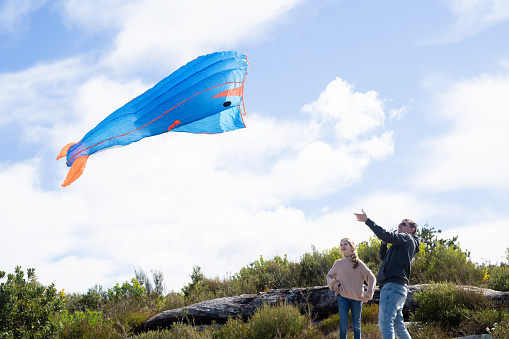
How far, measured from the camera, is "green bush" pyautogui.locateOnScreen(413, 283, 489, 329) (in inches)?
415

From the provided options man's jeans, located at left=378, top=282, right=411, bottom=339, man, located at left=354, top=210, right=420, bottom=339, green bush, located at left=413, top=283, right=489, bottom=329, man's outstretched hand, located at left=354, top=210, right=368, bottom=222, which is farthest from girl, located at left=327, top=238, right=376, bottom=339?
green bush, located at left=413, top=283, right=489, bottom=329

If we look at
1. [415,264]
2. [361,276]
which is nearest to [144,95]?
[361,276]

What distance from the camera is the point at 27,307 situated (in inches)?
424

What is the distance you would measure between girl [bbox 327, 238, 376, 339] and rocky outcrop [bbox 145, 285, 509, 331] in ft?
10.4

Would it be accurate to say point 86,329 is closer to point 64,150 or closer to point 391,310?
point 64,150

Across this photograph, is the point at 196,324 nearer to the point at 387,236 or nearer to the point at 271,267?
the point at 271,267

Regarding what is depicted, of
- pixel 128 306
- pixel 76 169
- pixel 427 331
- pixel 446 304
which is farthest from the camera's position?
pixel 128 306

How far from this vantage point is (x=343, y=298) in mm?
8445

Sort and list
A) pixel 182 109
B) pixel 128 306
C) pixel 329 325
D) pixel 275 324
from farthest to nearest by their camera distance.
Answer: pixel 128 306 < pixel 329 325 < pixel 275 324 < pixel 182 109

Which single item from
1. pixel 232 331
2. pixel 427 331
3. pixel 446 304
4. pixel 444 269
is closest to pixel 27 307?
pixel 232 331

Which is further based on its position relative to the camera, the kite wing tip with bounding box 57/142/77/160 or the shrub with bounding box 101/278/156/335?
the shrub with bounding box 101/278/156/335

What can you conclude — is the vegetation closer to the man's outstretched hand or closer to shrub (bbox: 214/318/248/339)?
shrub (bbox: 214/318/248/339)

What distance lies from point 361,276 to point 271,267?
8238 mm

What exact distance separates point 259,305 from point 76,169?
567 centimetres
